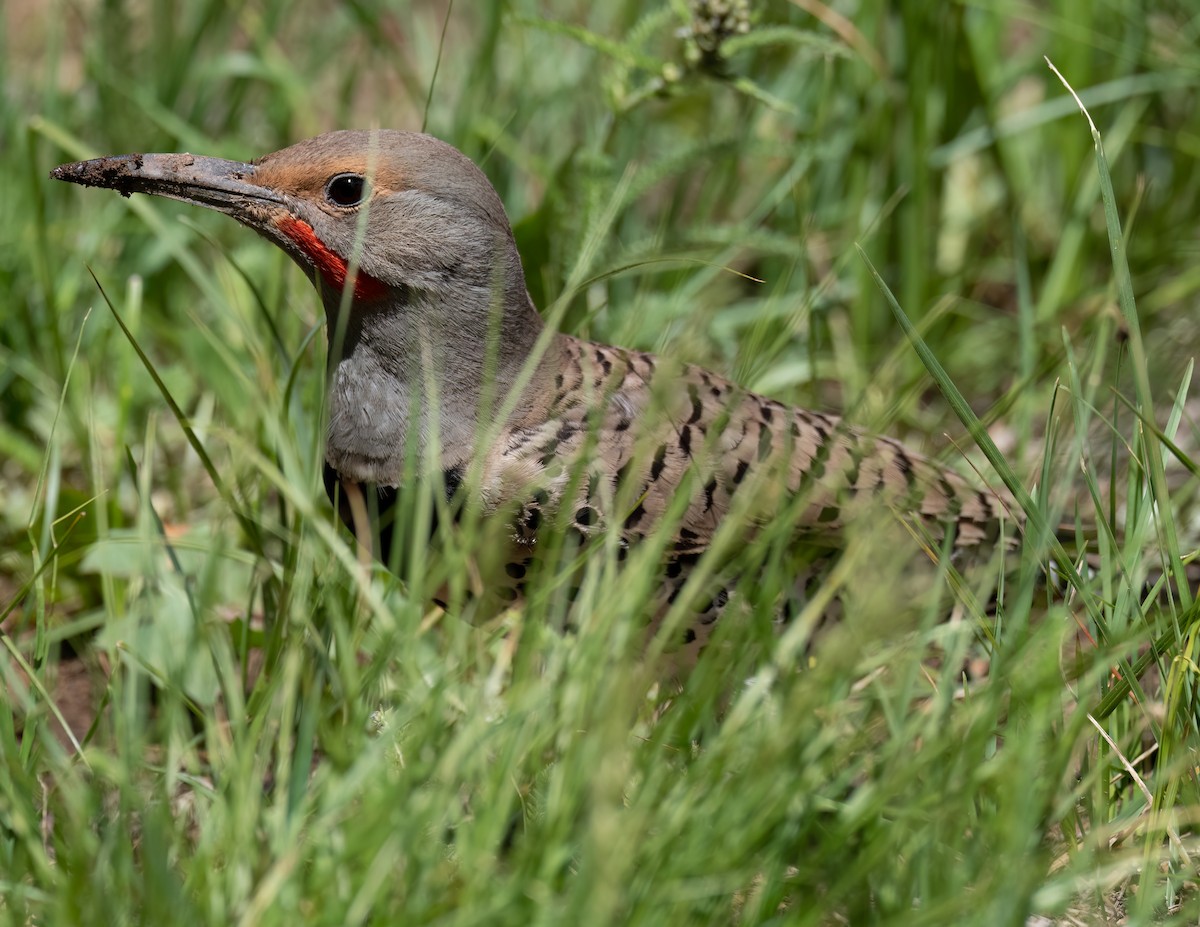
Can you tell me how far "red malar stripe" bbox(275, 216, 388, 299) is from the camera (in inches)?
141

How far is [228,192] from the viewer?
3.59 m

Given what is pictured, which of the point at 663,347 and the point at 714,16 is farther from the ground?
the point at 714,16

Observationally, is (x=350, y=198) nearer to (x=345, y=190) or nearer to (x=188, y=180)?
(x=345, y=190)

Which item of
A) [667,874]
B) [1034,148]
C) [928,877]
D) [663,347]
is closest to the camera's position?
[667,874]

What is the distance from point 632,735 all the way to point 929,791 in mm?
585

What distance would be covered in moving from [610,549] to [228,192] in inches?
57.7

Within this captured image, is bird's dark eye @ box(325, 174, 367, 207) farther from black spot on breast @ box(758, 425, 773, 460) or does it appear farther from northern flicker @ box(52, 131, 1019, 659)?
black spot on breast @ box(758, 425, 773, 460)

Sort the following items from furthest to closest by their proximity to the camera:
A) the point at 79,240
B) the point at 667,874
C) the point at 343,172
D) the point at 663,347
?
the point at 79,240 → the point at 663,347 → the point at 343,172 → the point at 667,874

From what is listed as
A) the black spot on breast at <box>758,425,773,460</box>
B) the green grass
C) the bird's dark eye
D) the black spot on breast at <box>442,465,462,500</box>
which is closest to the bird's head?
the bird's dark eye

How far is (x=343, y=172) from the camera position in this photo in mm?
3568

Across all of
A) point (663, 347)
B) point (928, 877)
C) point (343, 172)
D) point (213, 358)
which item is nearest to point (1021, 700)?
point (928, 877)

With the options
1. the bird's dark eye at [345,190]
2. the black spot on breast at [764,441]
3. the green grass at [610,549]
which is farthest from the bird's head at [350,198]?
the black spot on breast at [764,441]

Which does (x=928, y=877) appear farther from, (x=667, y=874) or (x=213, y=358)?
(x=213, y=358)

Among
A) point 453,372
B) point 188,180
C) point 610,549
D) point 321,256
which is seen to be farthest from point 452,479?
point 188,180
